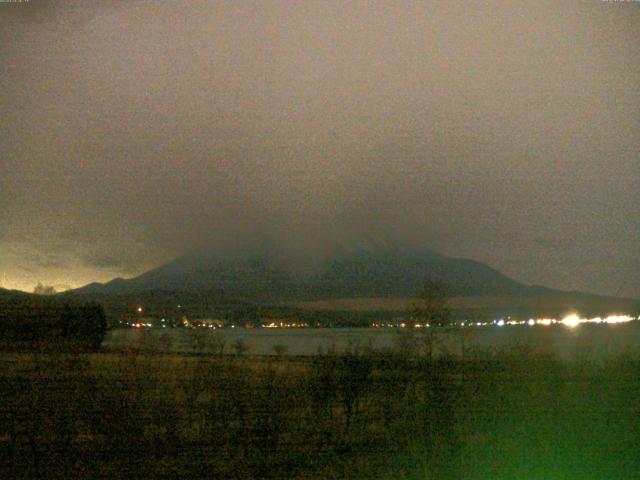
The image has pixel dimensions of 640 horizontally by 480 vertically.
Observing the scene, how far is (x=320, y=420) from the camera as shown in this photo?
11.8m

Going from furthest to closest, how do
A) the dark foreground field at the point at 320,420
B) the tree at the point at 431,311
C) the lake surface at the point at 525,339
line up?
the tree at the point at 431,311
the lake surface at the point at 525,339
the dark foreground field at the point at 320,420

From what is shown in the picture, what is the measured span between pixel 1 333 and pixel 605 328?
17.9 metres

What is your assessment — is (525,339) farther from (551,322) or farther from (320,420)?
(320,420)

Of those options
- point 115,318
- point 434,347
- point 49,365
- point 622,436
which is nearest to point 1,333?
point 115,318

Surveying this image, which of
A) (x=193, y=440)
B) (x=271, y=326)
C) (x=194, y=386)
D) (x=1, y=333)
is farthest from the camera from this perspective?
(x=271, y=326)

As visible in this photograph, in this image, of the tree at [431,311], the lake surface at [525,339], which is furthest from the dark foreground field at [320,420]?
the tree at [431,311]

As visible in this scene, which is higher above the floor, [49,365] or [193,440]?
[49,365]

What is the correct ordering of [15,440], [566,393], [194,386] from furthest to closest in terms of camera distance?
1. [566,393]
2. [194,386]
3. [15,440]

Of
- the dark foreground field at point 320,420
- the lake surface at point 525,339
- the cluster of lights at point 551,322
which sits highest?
the cluster of lights at point 551,322

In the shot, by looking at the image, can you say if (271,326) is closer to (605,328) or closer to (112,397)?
(605,328)

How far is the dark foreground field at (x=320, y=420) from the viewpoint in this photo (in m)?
9.57

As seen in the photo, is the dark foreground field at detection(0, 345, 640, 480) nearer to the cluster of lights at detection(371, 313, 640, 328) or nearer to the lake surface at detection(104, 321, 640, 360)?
the lake surface at detection(104, 321, 640, 360)

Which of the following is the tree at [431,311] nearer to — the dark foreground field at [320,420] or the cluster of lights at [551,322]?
the cluster of lights at [551,322]

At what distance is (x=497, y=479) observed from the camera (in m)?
8.83
